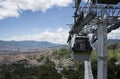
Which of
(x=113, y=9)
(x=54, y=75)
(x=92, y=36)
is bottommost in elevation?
(x=54, y=75)

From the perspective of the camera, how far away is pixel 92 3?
17.0 meters

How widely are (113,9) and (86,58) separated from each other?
4.96 meters

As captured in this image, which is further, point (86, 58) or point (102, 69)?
point (86, 58)

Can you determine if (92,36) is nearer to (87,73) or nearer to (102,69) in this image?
(102,69)

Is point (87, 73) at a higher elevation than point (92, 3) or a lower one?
lower

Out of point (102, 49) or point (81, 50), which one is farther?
point (81, 50)

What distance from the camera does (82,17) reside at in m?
19.5

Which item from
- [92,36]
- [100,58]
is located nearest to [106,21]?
[100,58]

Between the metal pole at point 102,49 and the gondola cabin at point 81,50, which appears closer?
the metal pole at point 102,49

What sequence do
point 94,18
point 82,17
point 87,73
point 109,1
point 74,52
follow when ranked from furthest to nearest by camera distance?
point 87,73 → point 74,52 → point 82,17 → point 94,18 → point 109,1

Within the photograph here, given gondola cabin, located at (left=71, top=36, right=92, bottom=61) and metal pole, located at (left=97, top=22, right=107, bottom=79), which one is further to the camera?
gondola cabin, located at (left=71, top=36, right=92, bottom=61)

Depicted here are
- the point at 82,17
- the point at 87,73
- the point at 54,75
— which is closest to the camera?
the point at 82,17

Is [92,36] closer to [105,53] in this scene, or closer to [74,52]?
[74,52]

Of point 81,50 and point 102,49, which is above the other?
point 102,49
